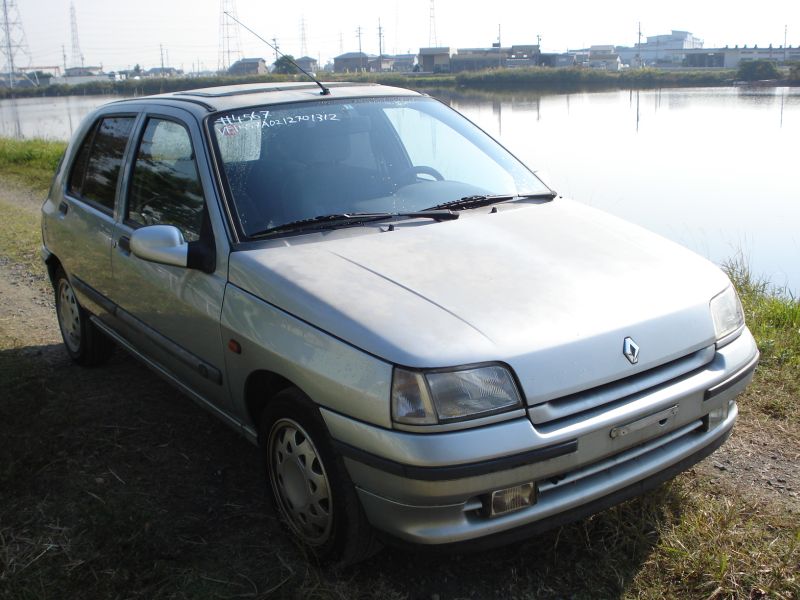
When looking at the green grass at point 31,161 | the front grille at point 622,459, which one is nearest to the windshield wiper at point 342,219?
the front grille at point 622,459

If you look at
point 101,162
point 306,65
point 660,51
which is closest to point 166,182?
point 101,162

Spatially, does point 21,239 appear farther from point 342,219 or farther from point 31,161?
point 31,161

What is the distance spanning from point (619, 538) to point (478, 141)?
7.01 feet

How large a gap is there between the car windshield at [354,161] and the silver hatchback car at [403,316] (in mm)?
12

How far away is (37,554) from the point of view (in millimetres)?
3020

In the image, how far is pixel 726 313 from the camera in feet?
9.87

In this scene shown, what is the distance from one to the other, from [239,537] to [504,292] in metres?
1.45

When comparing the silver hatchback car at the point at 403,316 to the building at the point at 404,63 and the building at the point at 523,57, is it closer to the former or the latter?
the building at the point at 404,63

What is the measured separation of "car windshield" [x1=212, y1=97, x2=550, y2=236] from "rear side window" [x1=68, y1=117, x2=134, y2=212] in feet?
3.52

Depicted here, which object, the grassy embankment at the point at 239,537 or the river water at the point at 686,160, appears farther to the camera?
the river water at the point at 686,160

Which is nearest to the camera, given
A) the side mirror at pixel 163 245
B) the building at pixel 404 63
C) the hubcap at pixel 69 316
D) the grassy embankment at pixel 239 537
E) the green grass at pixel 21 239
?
the grassy embankment at pixel 239 537

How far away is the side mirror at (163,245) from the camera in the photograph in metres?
3.22

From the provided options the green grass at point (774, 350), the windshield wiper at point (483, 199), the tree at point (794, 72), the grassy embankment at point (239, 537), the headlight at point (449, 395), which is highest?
the tree at point (794, 72)

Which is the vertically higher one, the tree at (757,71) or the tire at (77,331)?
the tree at (757,71)
